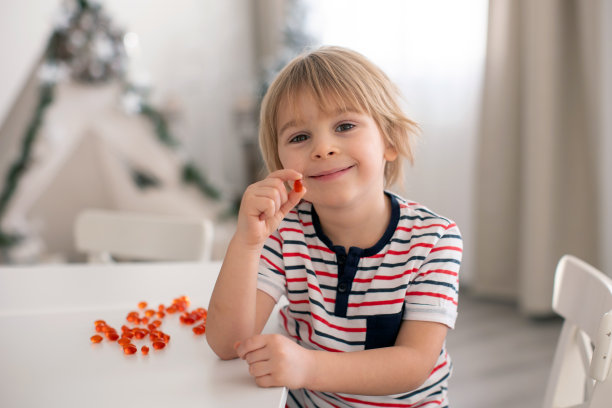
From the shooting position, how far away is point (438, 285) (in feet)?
2.98

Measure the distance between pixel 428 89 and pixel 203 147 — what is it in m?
2.01

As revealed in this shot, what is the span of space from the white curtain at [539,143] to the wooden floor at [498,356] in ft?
0.35

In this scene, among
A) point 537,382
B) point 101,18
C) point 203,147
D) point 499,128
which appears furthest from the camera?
point 203,147

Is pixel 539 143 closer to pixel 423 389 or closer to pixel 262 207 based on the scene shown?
pixel 423 389

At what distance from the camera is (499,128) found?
2.81 metres

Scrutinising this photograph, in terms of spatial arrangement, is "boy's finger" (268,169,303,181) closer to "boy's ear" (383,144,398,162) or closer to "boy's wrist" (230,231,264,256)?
"boy's wrist" (230,231,264,256)

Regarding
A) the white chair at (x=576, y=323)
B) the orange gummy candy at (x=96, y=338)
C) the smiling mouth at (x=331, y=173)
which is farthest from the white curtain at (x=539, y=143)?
the orange gummy candy at (x=96, y=338)

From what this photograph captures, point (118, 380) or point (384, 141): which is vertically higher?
point (384, 141)

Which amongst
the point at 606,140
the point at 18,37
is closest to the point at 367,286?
the point at 606,140

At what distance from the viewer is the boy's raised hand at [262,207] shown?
86 cm

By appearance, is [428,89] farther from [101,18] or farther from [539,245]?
[101,18]

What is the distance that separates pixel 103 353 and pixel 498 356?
195 centimetres

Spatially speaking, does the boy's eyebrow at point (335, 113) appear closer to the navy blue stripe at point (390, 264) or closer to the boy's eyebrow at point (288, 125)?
the boy's eyebrow at point (288, 125)

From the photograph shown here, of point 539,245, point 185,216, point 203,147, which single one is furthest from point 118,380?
point 203,147
